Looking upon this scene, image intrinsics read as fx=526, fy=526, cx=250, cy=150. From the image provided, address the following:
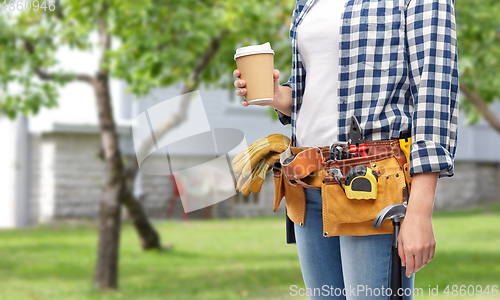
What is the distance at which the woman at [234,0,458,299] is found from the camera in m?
1.29

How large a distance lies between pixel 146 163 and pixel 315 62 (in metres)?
0.64

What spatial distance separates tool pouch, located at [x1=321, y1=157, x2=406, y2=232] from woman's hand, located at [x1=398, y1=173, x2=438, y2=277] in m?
0.06

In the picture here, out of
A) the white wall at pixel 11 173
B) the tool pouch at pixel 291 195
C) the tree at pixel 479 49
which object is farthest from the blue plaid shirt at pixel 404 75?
the white wall at pixel 11 173

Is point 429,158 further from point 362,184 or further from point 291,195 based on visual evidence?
point 291,195

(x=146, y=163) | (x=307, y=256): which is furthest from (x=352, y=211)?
(x=146, y=163)

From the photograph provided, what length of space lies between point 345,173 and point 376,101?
0.21 metres

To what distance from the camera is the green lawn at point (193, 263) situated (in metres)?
5.93

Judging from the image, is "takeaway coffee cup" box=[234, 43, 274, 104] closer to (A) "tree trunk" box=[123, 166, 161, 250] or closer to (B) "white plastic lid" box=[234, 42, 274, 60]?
(B) "white plastic lid" box=[234, 42, 274, 60]

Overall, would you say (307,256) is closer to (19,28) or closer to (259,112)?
(19,28)

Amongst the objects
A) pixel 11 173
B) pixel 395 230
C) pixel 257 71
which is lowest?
pixel 11 173

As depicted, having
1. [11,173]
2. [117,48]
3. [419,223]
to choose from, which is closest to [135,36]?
[117,48]

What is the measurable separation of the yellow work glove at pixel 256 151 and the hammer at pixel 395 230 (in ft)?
1.36

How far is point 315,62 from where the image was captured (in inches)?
59.6

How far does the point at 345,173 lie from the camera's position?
4.54ft
